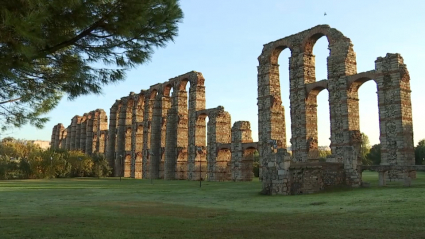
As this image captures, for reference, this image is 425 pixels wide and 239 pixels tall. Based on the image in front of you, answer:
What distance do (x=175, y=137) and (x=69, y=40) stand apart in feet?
121

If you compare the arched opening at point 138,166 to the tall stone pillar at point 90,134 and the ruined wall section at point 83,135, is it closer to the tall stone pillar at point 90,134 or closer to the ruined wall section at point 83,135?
the tall stone pillar at point 90,134

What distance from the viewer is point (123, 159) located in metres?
54.7

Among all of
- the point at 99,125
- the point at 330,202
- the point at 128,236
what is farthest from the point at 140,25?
the point at 99,125

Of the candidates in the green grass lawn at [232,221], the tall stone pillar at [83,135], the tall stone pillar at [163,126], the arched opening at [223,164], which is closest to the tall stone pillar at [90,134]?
the tall stone pillar at [83,135]

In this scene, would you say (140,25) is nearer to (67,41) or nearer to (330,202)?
(67,41)

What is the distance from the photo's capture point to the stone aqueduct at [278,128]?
735 inches

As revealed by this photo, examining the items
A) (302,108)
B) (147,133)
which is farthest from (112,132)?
(302,108)

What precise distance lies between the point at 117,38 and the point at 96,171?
45.5 metres

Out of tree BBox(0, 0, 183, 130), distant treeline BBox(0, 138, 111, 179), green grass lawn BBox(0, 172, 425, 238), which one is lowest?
green grass lawn BBox(0, 172, 425, 238)

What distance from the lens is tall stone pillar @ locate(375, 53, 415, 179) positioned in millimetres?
25422

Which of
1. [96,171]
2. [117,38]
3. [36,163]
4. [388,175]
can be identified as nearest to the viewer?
[117,38]

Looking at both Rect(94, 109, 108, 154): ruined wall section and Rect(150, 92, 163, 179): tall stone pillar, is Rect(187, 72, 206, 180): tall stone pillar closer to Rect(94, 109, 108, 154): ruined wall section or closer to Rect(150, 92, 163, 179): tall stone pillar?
Rect(150, 92, 163, 179): tall stone pillar

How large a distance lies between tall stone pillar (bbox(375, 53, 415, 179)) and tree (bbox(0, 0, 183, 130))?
21.3 meters

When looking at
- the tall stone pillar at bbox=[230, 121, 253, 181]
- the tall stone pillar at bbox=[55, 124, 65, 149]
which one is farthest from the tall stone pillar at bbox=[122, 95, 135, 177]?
the tall stone pillar at bbox=[55, 124, 65, 149]
